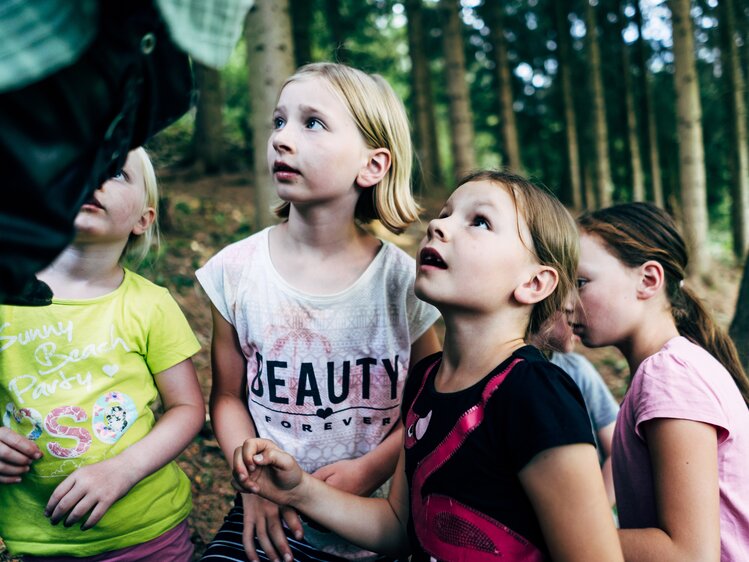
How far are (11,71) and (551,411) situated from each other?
54.7 inches

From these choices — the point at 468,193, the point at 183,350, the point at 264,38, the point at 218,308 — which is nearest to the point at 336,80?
the point at 468,193

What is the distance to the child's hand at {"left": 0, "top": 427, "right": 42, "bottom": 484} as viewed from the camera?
198cm

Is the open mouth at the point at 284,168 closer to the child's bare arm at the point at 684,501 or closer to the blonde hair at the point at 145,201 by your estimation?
the blonde hair at the point at 145,201

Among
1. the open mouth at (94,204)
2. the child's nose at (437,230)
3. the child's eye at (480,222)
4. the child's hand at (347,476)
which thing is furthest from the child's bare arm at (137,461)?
the child's eye at (480,222)

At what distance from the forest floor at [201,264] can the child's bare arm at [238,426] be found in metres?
1.20

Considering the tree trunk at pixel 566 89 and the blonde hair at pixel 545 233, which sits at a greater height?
the tree trunk at pixel 566 89

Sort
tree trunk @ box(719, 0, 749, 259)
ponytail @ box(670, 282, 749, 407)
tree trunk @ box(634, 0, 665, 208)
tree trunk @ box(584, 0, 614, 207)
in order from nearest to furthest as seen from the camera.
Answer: ponytail @ box(670, 282, 749, 407), tree trunk @ box(719, 0, 749, 259), tree trunk @ box(584, 0, 614, 207), tree trunk @ box(634, 0, 665, 208)

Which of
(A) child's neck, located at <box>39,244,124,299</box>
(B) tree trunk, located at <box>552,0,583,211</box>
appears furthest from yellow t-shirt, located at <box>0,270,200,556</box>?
(B) tree trunk, located at <box>552,0,583,211</box>

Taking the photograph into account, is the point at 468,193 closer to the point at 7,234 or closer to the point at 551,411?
the point at 551,411

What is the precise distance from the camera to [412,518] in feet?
6.48

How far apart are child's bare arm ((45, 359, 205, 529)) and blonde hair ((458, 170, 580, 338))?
4.15 ft

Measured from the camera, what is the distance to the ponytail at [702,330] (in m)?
2.44

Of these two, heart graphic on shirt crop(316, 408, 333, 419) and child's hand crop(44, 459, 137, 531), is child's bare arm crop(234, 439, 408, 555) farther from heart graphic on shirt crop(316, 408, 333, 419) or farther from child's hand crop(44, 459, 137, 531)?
child's hand crop(44, 459, 137, 531)

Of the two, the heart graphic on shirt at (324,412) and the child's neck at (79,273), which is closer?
the child's neck at (79,273)
